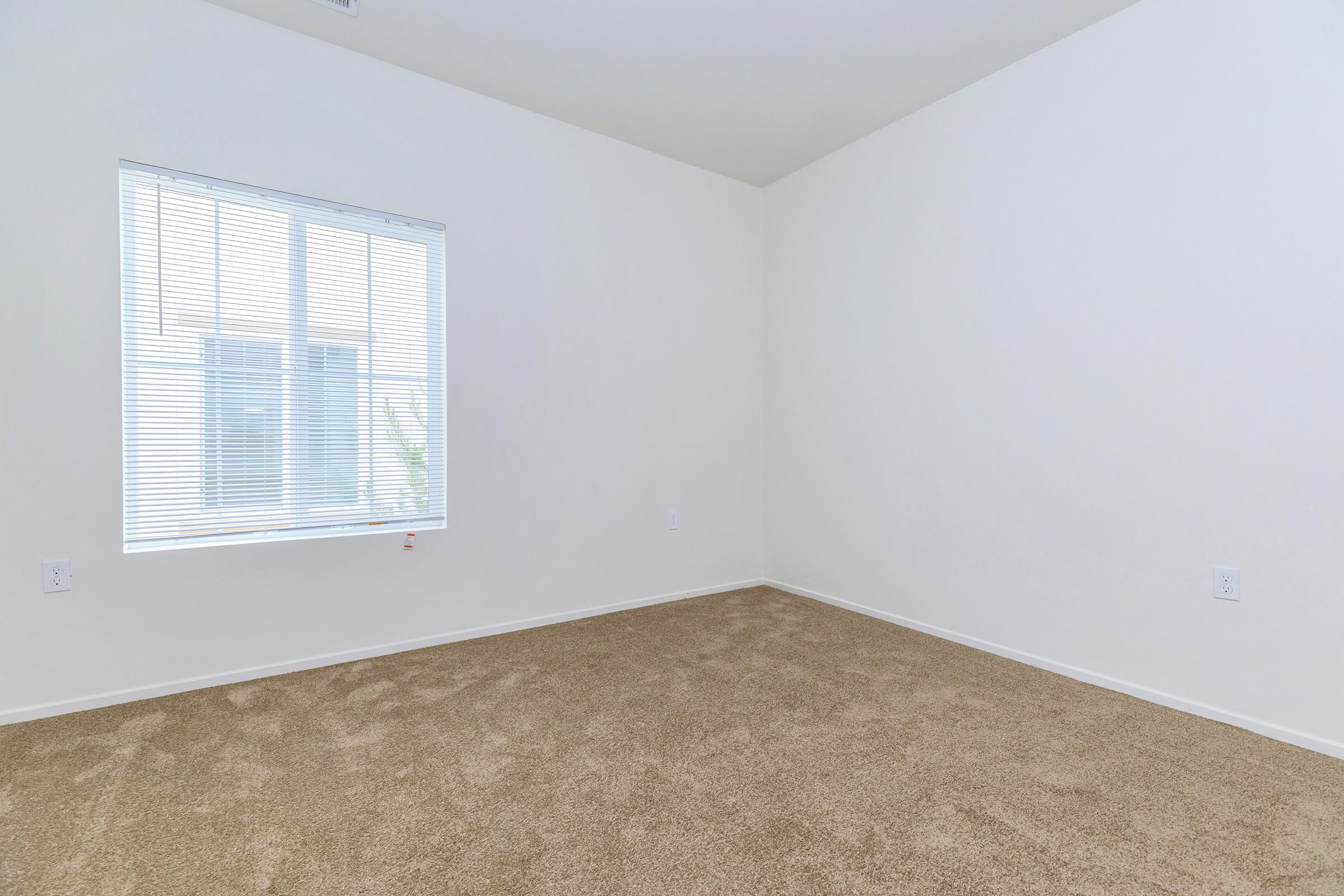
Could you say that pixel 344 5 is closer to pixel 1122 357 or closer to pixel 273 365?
pixel 273 365

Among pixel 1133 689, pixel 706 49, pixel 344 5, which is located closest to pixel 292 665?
pixel 344 5

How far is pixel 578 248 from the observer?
366 centimetres

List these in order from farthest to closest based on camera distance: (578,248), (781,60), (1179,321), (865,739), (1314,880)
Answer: (578,248)
(781,60)
(1179,321)
(865,739)
(1314,880)

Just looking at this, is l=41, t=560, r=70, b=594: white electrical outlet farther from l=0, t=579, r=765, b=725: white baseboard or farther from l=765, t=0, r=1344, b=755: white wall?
l=765, t=0, r=1344, b=755: white wall

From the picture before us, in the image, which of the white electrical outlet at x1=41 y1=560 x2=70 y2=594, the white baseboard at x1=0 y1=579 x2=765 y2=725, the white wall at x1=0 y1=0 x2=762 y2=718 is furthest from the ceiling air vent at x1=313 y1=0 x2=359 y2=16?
the white baseboard at x1=0 y1=579 x2=765 y2=725

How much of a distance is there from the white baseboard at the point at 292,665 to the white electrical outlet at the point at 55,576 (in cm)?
43

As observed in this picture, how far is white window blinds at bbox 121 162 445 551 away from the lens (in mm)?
2547

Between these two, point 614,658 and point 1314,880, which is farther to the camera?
point 614,658

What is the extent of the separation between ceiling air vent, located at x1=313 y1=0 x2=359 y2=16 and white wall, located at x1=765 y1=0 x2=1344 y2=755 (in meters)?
2.70

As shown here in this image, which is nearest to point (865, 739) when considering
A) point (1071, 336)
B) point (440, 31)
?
point (1071, 336)

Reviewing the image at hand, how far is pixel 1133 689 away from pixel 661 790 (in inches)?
81.1

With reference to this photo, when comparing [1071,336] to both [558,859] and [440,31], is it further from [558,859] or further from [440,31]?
[440,31]

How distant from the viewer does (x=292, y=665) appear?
9.21ft

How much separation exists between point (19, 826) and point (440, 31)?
3156mm
